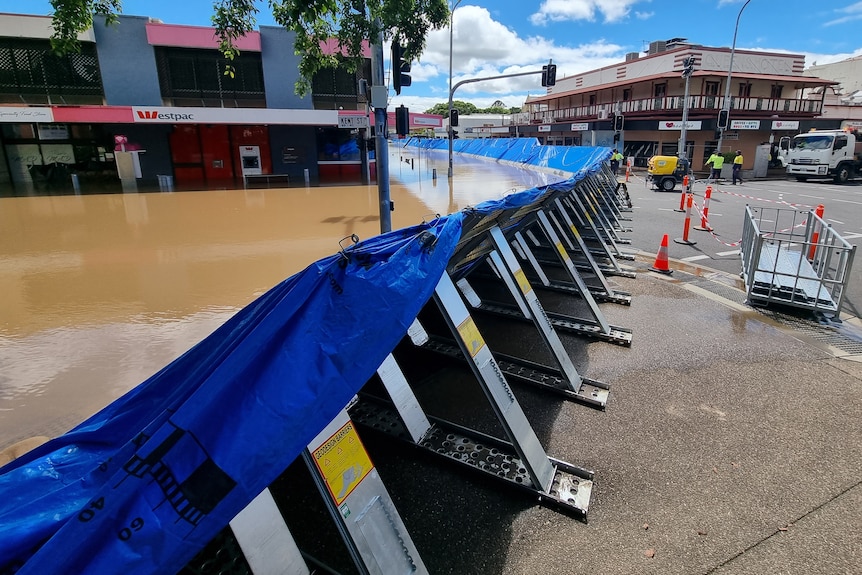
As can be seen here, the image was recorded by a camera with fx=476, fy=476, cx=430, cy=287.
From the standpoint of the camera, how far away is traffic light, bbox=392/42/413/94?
31.3ft

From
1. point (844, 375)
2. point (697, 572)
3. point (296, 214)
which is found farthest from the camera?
point (296, 214)

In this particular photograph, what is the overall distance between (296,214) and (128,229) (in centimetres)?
442

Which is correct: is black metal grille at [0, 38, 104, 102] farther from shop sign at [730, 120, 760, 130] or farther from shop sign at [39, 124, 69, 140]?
shop sign at [730, 120, 760, 130]

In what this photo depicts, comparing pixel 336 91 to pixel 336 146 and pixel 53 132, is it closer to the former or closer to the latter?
pixel 336 146

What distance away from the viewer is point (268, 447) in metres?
1.60

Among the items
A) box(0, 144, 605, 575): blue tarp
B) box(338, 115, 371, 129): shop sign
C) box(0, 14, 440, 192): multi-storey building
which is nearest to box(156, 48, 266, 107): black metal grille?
box(0, 14, 440, 192): multi-storey building

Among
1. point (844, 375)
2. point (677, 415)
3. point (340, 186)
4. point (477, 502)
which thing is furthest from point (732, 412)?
point (340, 186)

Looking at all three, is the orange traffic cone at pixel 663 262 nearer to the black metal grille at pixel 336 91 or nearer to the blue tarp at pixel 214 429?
the blue tarp at pixel 214 429

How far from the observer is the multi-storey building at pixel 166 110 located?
69.0 feet

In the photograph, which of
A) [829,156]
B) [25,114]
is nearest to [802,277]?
[25,114]

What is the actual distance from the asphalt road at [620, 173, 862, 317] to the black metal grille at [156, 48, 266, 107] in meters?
18.7

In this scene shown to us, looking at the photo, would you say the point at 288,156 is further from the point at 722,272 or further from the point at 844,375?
the point at 844,375

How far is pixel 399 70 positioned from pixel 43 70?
2146 cm

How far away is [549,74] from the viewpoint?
2023cm
